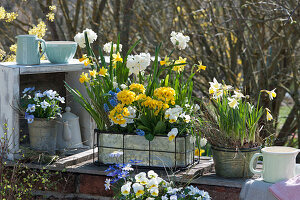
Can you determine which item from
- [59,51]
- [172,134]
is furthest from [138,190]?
[59,51]

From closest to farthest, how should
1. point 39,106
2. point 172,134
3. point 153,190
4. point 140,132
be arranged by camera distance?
point 153,190
point 172,134
point 140,132
point 39,106

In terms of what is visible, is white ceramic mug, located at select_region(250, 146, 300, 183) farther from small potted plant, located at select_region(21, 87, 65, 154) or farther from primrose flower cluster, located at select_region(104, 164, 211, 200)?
small potted plant, located at select_region(21, 87, 65, 154)

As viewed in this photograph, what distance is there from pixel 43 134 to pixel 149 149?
665mm

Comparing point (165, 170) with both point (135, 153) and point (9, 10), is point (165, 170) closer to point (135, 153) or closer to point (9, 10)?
point (135, 153)

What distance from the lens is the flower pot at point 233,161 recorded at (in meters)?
2.45

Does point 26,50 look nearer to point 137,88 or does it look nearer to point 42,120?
point 42,120

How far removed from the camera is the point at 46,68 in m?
2.90

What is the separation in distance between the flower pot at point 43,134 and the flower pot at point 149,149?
341mm

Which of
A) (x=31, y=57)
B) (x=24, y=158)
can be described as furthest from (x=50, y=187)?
(x=31, y=57)

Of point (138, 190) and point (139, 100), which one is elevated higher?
point (139, 100)

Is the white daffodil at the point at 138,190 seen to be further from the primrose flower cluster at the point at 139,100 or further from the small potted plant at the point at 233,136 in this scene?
the small potted plant at the point at 233,136

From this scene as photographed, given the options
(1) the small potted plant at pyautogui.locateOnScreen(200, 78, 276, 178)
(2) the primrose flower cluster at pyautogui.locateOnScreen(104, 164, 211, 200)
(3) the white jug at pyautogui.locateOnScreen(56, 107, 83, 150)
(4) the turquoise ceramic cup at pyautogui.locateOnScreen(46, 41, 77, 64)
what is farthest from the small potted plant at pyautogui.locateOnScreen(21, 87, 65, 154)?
(1) the small potted plant at pyautogui.locateOnScreen(200, 78, 276, 178)

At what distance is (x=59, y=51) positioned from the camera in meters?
3.01

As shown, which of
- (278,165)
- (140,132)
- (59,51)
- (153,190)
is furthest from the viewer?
(59,51)
